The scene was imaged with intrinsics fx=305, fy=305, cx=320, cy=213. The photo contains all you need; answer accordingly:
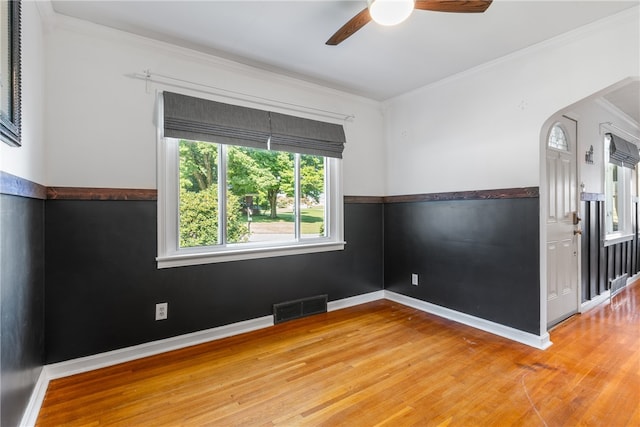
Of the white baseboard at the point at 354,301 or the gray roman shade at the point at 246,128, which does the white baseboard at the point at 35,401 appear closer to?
the gray roman shade at the point at 246,128

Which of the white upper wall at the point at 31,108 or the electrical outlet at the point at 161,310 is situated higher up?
the white upper wall at the point at 31,108

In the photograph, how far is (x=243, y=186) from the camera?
3072mm

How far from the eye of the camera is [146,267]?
8.16 ft

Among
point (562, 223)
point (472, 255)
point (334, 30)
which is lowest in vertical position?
point (472, 255)

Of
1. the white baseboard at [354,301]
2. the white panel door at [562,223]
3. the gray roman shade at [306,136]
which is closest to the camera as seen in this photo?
the white panel door at [562,223]

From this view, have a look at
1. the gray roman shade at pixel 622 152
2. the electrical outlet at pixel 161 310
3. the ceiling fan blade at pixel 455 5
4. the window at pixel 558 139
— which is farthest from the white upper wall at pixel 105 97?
the gray roman shade at pixel 622 152

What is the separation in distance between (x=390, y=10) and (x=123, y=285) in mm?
2656

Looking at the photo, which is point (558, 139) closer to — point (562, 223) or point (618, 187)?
point (562, 223)

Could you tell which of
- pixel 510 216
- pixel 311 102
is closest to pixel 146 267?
pixel 311 102

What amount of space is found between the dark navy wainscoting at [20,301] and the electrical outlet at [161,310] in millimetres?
714

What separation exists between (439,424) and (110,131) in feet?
9.87

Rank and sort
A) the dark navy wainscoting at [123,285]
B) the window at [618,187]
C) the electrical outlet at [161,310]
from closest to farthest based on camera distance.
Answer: the dark navy wainscoting at [123,285]
the electrical outlet at [161,310]
the window at [618,187]

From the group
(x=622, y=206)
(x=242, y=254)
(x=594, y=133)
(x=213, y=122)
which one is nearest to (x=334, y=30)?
(x=213, y=122)

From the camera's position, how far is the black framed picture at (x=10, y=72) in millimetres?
1337
